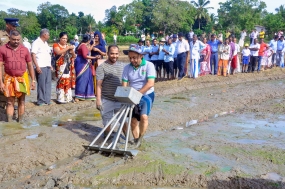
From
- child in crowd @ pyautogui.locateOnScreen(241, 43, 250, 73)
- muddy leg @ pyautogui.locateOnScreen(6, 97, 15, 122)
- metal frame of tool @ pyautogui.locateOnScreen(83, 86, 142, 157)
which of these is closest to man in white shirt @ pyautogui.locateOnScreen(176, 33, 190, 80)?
child in crowd @ pyautogui.locateOnScreen(241, 43, 250, 73)

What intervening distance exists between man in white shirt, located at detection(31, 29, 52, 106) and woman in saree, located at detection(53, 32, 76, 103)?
231 mm

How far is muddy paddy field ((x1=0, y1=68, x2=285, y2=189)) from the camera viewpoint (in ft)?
13.9

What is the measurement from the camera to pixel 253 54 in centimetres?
1528

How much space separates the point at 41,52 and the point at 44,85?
739 mm

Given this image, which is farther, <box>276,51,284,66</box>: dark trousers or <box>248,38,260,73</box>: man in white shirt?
<box>276,51,284,66</box>: dark trousers

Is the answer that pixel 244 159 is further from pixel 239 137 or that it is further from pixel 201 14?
pixel 201 14

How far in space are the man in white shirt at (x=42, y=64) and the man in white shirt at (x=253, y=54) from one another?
1022cm

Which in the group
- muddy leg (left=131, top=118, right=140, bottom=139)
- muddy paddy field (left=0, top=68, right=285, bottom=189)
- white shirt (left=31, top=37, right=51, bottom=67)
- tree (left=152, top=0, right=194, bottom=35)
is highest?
tree (left=152, top=0, right=194, bottom=35)

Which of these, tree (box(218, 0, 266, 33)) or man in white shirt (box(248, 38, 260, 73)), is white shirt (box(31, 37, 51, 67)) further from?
tree (box(218, 0, 266, 33))

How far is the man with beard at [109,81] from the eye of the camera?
5.32 metres

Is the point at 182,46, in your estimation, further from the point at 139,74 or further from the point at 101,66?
the point at 139,74

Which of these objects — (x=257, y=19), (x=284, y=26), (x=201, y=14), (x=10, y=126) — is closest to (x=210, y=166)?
(x=10, y=126)

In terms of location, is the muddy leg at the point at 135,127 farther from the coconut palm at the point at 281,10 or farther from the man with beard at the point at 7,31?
the coconut palm at the point at 281,10

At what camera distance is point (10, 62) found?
6227 mm
